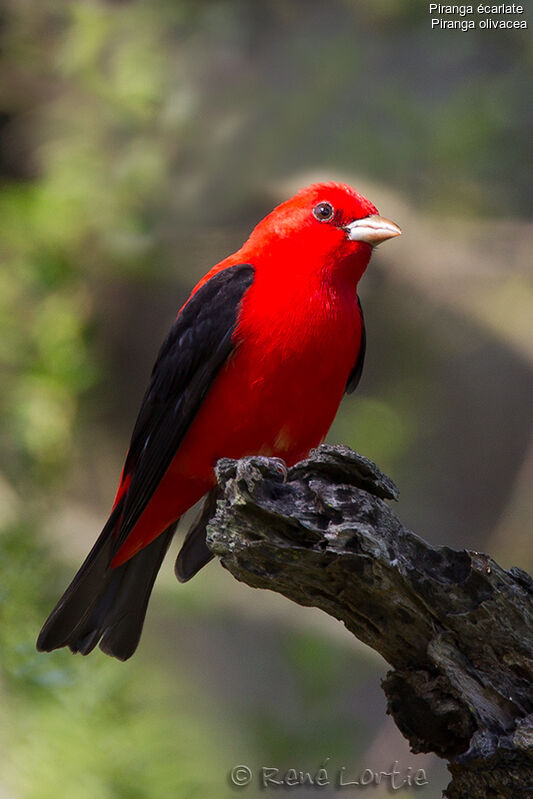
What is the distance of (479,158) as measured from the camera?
5.66m

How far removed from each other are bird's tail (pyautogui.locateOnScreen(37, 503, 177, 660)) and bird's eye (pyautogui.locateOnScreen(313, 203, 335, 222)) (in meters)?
1.31

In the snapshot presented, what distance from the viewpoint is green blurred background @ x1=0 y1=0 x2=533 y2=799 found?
5.41 m

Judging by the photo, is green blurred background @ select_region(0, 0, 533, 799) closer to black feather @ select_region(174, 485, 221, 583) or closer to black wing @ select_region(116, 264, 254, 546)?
black feather @ select_region(174, 485, 221, 583)

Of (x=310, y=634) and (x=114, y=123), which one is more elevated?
(x=114, y=123)

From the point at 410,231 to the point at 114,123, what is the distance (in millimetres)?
1798

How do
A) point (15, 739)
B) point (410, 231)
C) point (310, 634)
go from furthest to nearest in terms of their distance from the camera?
point (410, 231)
point (310, 634)
point (15, 739)

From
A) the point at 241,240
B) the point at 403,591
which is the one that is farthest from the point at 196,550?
the point at 241,240

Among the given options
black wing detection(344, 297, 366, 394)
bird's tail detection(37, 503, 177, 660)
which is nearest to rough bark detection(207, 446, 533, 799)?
bird's tail detection(37, 503, 177, 660)

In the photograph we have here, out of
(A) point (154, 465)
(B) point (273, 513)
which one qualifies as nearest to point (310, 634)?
(A) point (154, 465)

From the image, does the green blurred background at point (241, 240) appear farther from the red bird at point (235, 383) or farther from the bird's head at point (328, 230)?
the bird's head at point (328, 230)

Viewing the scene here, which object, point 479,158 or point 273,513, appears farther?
point 479,158

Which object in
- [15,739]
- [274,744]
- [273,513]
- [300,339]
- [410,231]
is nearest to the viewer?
[273,513]

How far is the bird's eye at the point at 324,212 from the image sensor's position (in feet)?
12.4

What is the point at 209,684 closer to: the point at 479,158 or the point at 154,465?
the point at 154,465
